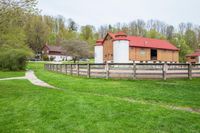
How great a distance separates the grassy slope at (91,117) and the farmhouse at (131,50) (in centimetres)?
3255

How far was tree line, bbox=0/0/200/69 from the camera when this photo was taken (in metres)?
12.4

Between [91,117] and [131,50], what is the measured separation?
124ft

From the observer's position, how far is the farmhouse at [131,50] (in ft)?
132

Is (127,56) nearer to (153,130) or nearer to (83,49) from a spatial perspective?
(83,49)

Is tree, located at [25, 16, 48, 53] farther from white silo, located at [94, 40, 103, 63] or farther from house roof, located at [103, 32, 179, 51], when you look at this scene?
house roof, located at [103, 32, 179, 51]

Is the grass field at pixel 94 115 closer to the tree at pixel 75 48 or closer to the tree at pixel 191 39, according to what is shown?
the tree at pixel 75 48

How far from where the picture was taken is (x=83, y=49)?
198ft

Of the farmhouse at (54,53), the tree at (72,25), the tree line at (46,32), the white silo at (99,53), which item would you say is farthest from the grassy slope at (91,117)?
the tree at (72,25)

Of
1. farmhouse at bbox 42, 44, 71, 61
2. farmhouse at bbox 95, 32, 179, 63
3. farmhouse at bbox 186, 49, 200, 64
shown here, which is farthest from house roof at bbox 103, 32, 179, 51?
farmhouse at bbox 42, 44, 71, 61

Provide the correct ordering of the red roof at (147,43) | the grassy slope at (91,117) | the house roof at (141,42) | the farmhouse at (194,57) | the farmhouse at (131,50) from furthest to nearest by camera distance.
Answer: the farmhouse at (194,57), the red roof at (147,43), the house roof at (141,42), the farmhouse at (131,50), the grassy slope at (91,117)

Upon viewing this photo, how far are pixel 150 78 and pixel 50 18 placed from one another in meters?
81.6

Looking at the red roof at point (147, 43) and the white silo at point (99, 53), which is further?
the white silo at point (99, 53)

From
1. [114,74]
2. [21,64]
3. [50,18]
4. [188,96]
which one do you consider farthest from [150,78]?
[50,18]

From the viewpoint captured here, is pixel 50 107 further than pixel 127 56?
No
